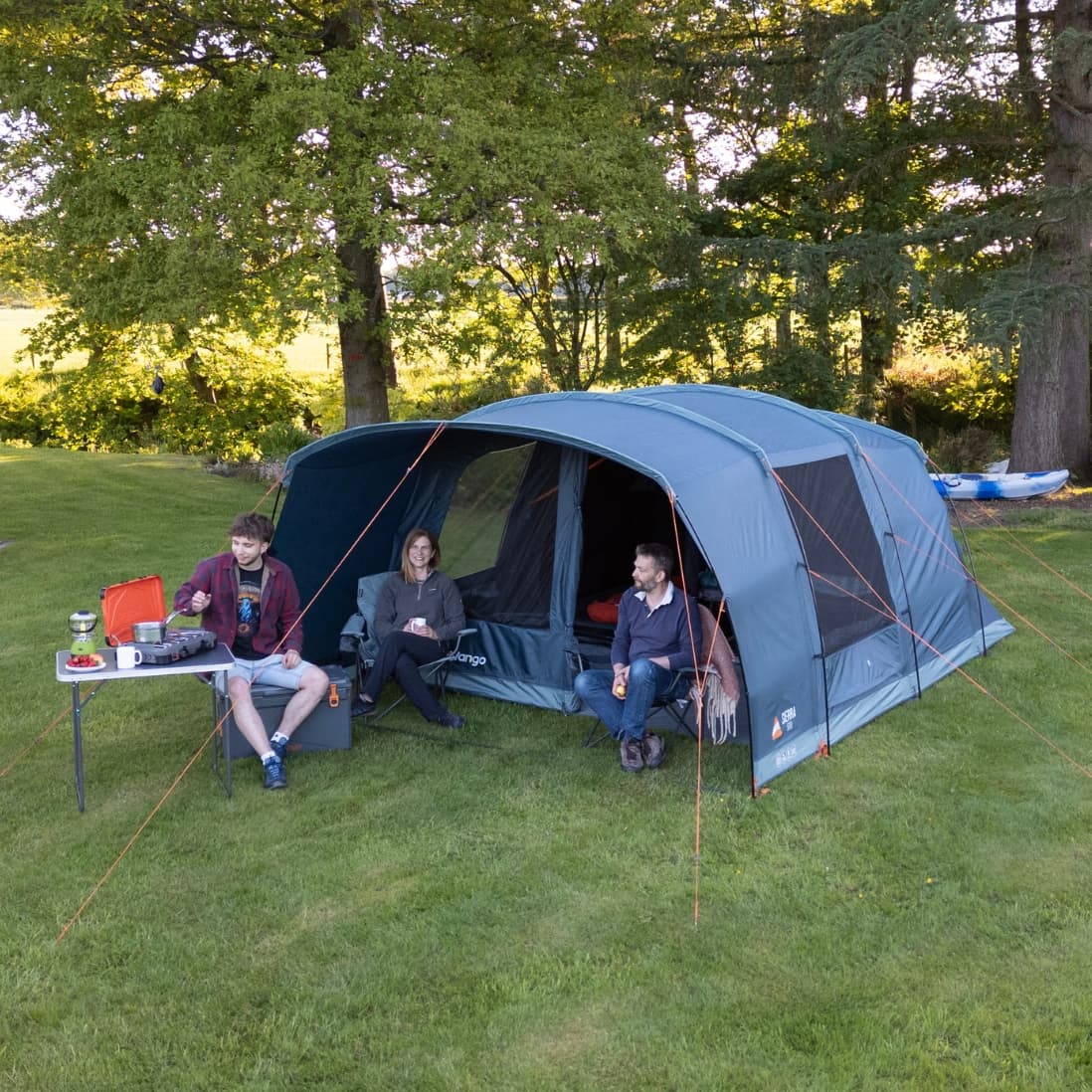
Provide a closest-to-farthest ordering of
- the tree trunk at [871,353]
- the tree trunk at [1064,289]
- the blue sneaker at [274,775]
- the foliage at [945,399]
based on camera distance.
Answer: the blue sneaker at [274,775], the tree trunk at [1064,289], the tree trunk at [871,353], the foliage at [945,399]

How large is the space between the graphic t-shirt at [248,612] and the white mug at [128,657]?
2.57 feet

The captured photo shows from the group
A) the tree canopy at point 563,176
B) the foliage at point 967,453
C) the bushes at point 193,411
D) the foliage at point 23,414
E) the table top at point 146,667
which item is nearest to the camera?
the table top at point 146,667

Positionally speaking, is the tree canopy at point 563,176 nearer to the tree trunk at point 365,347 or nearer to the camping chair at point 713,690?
the tree trunk at point 365,347

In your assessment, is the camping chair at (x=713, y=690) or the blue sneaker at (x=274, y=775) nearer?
the blue sneaker at (x=274, y=775)

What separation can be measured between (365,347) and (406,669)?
8066 millimetres

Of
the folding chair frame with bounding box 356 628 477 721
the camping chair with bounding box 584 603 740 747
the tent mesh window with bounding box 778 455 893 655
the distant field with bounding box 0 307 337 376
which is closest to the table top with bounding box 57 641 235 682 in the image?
the folding chair frame with bounding box 356 628 477 721

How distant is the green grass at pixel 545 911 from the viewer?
345 centimetres

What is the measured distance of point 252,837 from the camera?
4.92 m

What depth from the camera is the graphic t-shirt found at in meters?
5.75

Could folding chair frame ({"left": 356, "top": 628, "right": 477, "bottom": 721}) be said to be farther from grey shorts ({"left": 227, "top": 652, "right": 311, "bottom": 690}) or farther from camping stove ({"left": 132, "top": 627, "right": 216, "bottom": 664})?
camping stove ({"left": 132, "top": 627, "right": 216, "bottom": 664})

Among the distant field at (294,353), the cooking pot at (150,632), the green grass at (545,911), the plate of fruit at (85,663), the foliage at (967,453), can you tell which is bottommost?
the foliage at (967,453)

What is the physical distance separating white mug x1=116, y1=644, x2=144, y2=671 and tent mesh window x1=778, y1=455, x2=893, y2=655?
316 centimetres

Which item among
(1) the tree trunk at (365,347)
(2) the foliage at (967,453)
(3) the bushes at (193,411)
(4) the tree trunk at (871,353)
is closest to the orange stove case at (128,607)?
(1) the tree trunk at (365,347)

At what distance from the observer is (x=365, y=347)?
1365 centimetres
